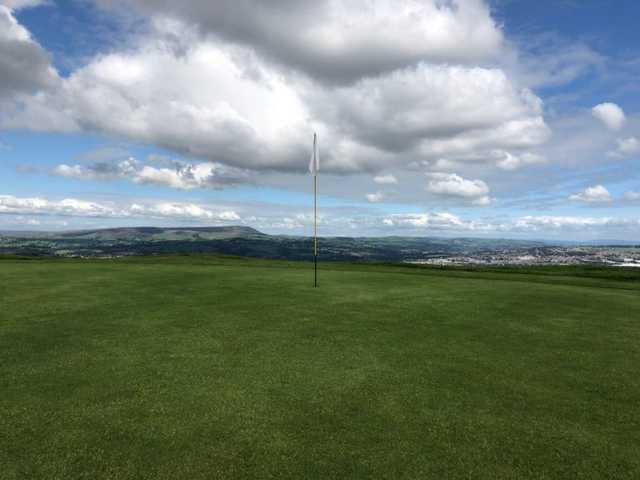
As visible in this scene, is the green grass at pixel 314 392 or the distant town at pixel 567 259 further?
the distant town at pixel 567 259

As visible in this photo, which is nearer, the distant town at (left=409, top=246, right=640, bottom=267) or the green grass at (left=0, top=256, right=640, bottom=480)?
the green grass at (left=0, top=256, right=640, bottom=480)

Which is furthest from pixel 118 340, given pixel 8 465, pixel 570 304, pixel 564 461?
pixel 570 304

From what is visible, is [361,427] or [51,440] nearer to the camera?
[51,440]

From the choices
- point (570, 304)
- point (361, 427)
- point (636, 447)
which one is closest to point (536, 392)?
point (636, 447)

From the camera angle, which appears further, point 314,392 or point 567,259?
point 567,259

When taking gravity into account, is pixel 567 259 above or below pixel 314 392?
below

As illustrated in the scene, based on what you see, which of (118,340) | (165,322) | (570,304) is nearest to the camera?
(118,340)

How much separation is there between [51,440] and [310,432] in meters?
3.45

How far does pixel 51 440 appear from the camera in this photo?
480cm

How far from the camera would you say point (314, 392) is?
6.32m

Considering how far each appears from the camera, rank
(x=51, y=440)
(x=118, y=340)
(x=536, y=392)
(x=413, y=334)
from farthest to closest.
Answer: (x=413, y=334)
(x=118, y=340)
(x=536, y=392)
(x=51, y=440)

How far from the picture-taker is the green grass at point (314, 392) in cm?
454

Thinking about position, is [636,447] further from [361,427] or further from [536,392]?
[361,427]

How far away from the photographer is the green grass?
454cm
